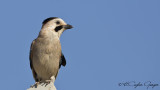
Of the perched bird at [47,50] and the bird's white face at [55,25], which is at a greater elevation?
the bird's white face at [55,25]

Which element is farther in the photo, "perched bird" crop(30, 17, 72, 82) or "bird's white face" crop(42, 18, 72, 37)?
"bird's white face" crop(42, 18, 72, 37)

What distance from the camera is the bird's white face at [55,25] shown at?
490 inches

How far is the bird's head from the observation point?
40.9ft

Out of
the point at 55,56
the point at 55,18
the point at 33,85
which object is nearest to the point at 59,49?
the point at 55,56

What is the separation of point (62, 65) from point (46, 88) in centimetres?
416

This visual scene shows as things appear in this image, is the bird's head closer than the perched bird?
No

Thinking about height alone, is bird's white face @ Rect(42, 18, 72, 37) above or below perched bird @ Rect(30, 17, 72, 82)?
above

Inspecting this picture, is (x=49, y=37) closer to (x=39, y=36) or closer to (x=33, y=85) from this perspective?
(x=39, y=36)

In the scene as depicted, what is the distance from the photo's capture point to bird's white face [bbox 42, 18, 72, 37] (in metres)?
12.4

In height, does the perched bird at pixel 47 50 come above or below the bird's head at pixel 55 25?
below

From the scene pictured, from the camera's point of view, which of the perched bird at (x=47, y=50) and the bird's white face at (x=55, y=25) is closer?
the perched bird at (x=47, y=50)

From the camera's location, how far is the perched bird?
12047mm

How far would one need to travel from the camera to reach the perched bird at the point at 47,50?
474 inches

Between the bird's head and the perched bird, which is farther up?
the bird's head
